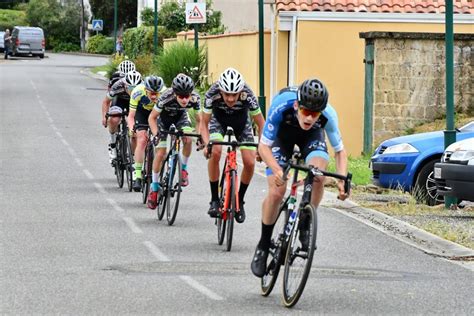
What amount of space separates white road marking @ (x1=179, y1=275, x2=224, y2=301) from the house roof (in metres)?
20.9

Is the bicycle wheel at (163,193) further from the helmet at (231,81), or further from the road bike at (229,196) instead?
the helmet at (231,81)

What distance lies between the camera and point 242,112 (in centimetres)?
1347

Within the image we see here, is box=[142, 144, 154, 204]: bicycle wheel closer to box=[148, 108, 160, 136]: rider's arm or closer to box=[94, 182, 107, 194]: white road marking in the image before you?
box=[148, 108, 160, 136]: rider's arm

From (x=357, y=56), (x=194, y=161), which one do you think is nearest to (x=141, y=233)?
(x=194, y=161)

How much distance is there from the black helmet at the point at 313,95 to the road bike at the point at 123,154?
9027 millimetres

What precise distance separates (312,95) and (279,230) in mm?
1354

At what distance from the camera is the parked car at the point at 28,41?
76188 millimetres

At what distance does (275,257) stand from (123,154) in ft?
30.2

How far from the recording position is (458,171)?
15.4m

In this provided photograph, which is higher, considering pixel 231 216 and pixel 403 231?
pixel 231 216

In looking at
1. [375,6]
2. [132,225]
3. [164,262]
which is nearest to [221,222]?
[164,262]

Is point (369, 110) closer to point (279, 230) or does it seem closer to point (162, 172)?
point (162, 172)

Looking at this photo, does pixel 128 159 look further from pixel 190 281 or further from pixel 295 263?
pixel 295 263

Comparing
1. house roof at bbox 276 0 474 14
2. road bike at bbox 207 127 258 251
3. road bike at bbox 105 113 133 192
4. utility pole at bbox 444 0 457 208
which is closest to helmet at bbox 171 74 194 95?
road bike at bbox 207 127 258 251
